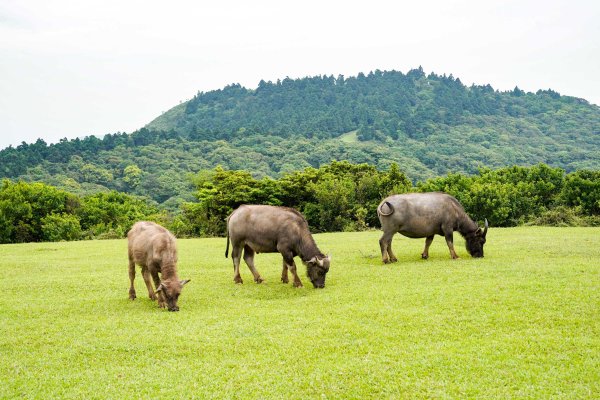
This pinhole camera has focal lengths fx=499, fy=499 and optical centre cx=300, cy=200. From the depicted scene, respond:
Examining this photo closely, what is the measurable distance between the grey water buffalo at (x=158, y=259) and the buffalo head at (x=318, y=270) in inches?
140

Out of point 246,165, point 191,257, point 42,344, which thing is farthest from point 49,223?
point 246,165

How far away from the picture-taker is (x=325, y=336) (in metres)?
9.07

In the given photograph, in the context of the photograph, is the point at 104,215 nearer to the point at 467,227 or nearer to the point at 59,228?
the point at 59,228

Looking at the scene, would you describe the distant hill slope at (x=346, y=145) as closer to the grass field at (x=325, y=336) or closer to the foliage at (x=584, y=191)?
the foliage at (x=584, y=191)

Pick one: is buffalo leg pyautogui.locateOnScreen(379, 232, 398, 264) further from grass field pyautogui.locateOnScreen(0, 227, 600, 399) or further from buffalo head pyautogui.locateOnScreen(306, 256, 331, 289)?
buffalo head pyautogui.locateOnScreen(306, 256, 331, 289)

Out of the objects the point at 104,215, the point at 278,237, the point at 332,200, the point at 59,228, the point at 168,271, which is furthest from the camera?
the point at 104,215

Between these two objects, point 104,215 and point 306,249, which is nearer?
point 306,249

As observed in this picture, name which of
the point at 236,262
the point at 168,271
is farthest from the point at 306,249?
the point at 168,271

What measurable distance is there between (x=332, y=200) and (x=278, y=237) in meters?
26.3

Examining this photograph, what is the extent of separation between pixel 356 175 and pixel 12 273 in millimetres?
31904

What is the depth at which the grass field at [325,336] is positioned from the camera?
23.3 feet

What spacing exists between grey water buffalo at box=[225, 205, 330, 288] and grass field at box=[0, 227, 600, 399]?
0.67 meters

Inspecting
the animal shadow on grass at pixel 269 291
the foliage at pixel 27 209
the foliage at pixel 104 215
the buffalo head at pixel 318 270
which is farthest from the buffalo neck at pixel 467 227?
the foliage at pixel 27 209

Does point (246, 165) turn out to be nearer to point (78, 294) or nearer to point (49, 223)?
point (49, 223)
